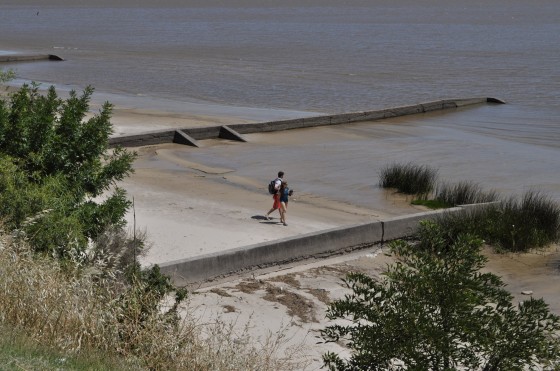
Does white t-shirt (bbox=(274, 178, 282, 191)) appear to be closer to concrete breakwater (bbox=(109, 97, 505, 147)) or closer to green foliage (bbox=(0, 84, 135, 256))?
green foliage (bbox=(0, 84, 135, 256))

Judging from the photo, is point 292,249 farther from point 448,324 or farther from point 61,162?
point 448,324

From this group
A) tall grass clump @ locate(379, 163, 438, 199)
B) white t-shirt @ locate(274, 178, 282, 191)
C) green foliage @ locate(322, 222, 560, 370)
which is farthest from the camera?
tall grass clump @ locate(379, 163, 438, 199)

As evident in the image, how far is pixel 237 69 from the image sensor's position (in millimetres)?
54250

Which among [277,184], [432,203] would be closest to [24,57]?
[432,203]

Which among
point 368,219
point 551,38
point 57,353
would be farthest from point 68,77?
point 551,38

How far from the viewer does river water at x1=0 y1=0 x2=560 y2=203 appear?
25.3 m

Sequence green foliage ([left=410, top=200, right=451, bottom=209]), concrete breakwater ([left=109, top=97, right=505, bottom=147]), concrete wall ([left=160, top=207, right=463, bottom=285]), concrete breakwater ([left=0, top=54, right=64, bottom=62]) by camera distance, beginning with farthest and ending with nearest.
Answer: concrete breakwater ([left=0, top=54, right=64, bottom=62])
concrete breakwater ([left=109, top=97, right=505, bottom=147])
green foliage ([left=410, top=200, right=451, bottom=209])
concrete wall ([left=160, top=207, right=463, bottom=285])

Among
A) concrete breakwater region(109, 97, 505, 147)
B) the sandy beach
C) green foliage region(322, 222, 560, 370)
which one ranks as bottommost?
the sandy beach

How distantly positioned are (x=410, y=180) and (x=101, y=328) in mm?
13453

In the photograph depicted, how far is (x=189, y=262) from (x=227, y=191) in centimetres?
674

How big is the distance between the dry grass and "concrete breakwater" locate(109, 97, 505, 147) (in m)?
16.2

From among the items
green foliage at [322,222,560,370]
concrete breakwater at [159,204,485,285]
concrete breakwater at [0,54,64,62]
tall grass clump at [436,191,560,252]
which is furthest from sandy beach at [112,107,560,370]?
concrete breakwater at [0,54,64,62]

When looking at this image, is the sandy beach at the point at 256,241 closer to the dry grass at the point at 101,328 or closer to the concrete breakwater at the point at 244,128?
the dry grass at the point at 101,328

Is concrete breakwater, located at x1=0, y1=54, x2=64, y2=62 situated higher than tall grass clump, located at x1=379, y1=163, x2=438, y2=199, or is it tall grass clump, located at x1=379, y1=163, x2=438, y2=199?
concrete breakwater, located at x1=0, y1=54, x2=64, y2=62
